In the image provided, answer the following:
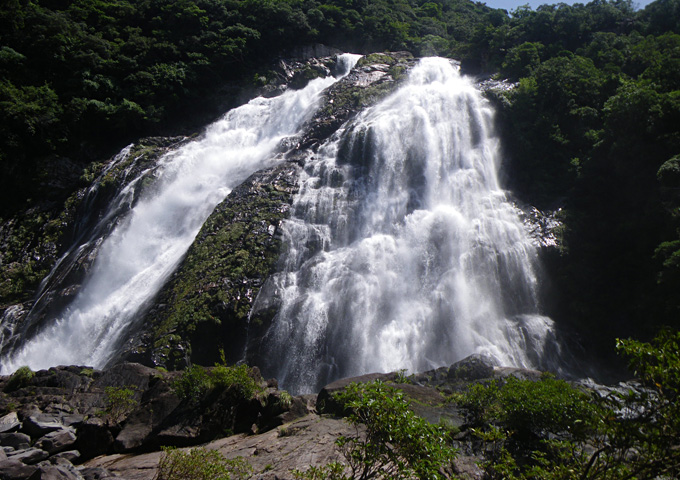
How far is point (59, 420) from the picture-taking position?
7203mm

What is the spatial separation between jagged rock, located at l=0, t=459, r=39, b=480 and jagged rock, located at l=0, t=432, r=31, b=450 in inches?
51.9

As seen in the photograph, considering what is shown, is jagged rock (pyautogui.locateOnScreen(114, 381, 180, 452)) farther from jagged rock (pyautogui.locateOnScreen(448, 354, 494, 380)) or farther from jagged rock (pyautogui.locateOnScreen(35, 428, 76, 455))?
jagged rock (pyautogui.locateOnScreen(448, 354, 494, 380))

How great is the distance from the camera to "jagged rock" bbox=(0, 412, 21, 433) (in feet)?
22.0

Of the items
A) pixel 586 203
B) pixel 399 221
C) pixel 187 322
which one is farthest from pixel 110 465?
pixel 586 203

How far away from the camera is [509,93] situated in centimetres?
1984

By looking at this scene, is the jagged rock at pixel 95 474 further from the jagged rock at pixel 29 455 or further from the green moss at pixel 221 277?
the green moss at pixel 221 277

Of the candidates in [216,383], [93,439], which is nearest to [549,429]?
[216,383]

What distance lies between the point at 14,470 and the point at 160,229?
13534mm

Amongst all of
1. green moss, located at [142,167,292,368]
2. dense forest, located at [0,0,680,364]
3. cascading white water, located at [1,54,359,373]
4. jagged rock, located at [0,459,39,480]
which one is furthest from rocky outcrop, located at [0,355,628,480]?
dense forest, located at [0,0,680,364]

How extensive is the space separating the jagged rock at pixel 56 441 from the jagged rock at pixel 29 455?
382mm

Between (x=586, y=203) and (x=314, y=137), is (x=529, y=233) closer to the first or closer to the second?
(x=586, y=203)

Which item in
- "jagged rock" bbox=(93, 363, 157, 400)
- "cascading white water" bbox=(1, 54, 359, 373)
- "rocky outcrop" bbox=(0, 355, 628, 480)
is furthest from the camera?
"cascading white water" bbox=(1, 54, 359, 373)

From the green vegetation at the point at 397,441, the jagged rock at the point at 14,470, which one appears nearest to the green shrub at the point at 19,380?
the jagged rock at the point at 14,470

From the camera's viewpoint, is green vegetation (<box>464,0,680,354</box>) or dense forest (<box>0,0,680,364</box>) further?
dense forest (<box>0,0,680,364</box>)
